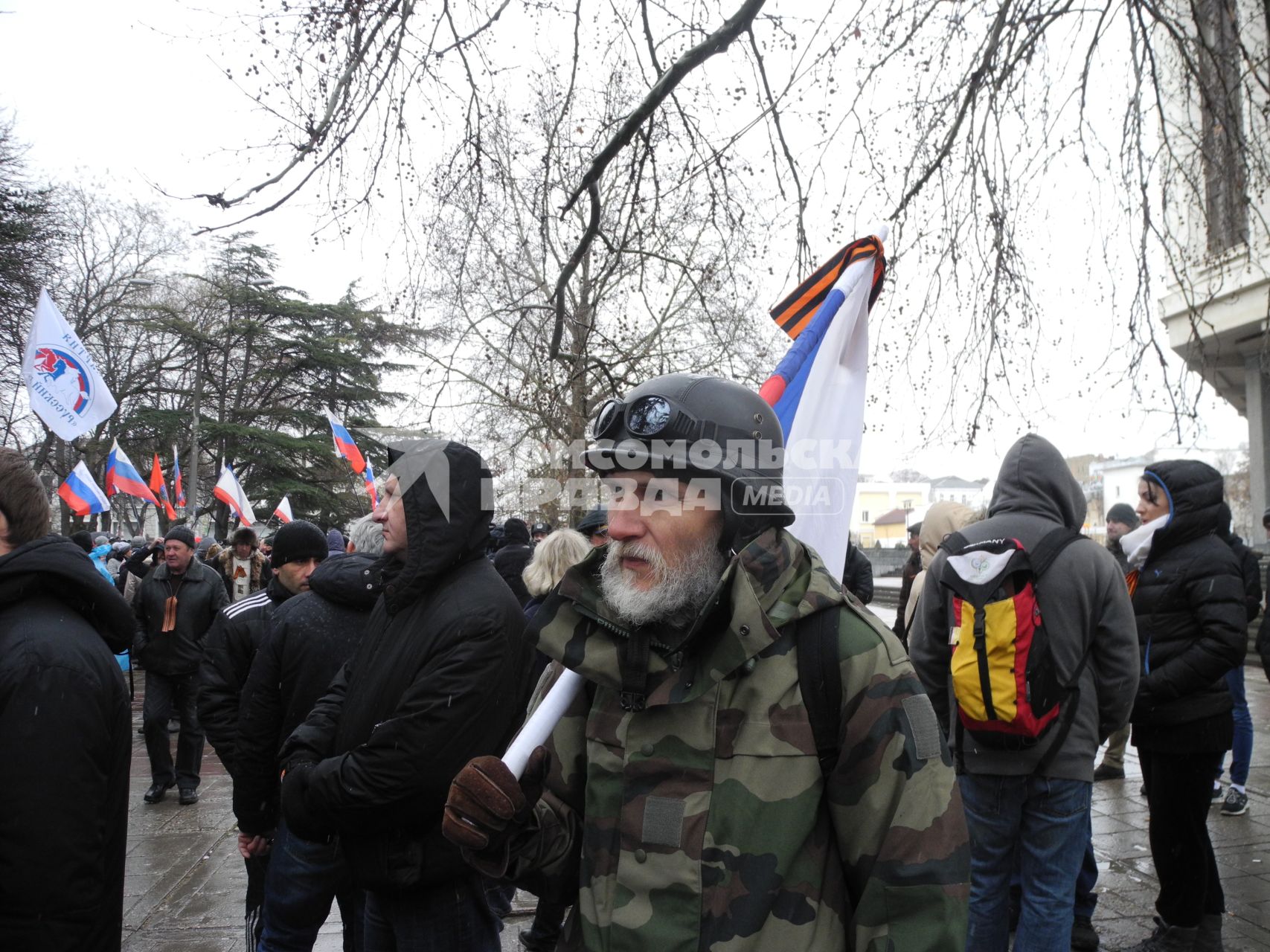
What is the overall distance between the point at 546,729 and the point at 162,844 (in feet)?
17.5

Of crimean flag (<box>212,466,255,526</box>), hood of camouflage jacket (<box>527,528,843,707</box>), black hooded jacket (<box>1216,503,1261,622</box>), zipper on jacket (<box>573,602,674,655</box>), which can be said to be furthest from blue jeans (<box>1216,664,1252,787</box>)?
crimean flag (<box>212,466,255,526</box>)

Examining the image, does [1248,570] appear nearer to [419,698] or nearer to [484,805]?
[419,698]

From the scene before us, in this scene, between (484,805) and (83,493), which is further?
(83,493)

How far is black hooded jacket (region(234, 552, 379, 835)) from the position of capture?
345cm

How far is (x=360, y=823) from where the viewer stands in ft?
8.81

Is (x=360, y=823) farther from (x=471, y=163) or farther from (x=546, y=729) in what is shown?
(x=471, y=163)

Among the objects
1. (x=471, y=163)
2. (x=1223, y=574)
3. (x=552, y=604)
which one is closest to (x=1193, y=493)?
(x=1223, y=574)

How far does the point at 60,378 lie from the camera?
7.79 meters

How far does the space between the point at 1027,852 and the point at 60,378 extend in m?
7.76

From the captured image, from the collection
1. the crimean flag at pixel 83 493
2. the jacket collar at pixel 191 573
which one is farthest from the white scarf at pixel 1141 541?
the crimean flag at pixel 83 493

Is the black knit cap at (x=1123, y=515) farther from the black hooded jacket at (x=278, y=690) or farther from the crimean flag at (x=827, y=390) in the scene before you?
the black hooded jacket at (x=278, y=690)

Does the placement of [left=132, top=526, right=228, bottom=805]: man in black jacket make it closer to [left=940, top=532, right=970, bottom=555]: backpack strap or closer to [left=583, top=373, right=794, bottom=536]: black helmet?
[left=940, top=532, right=970, bottom=555]: backpack strap

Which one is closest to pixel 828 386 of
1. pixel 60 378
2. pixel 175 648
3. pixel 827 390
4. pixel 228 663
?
pixel 827 390

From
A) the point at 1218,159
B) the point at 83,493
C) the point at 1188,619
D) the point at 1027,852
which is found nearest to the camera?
the point at 1027,852
